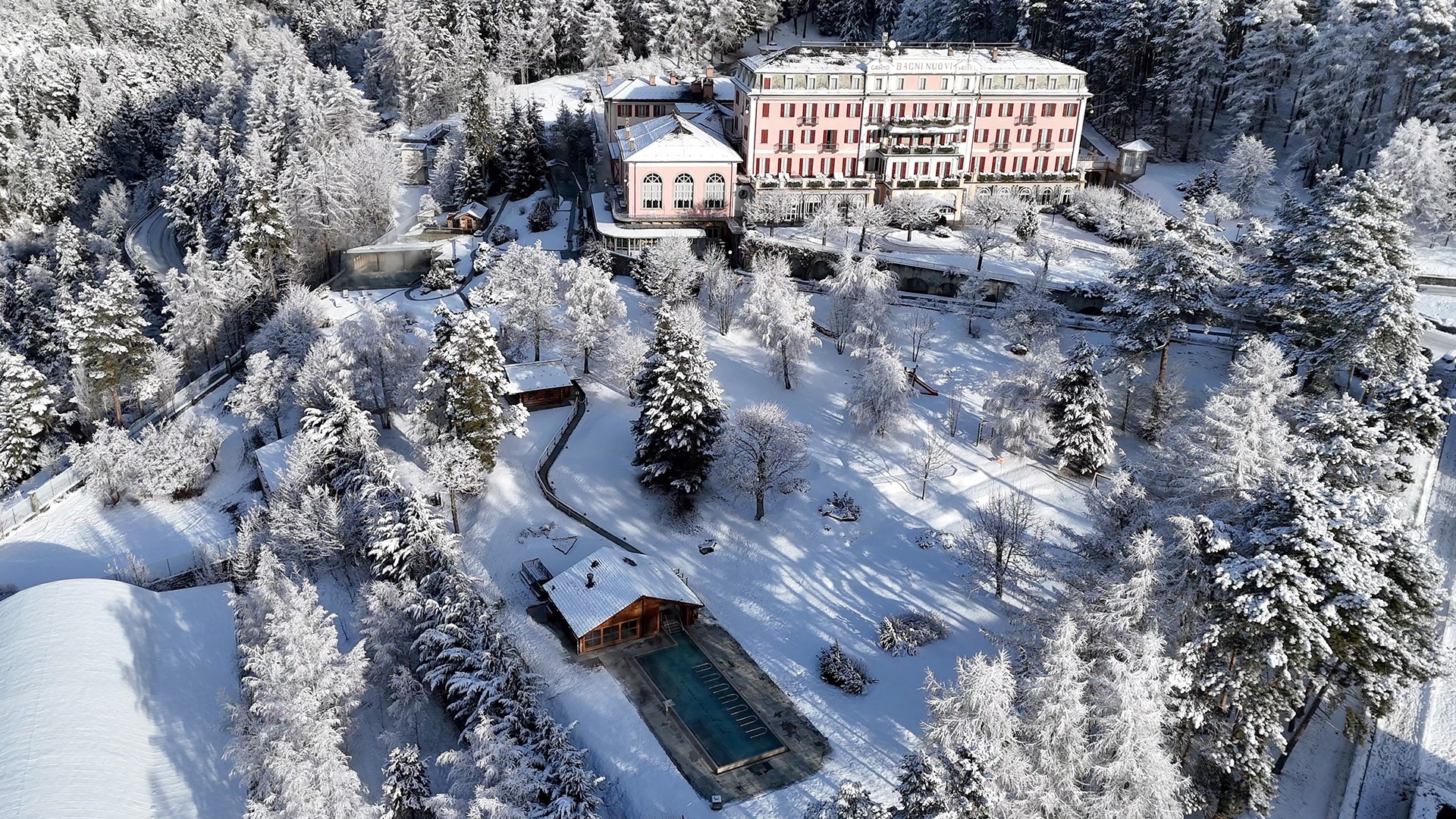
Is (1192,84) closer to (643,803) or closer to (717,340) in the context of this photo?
(717,340)

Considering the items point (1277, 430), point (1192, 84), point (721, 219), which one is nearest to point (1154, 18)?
point (1192, 84)

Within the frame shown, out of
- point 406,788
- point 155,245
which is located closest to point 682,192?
point 406,788

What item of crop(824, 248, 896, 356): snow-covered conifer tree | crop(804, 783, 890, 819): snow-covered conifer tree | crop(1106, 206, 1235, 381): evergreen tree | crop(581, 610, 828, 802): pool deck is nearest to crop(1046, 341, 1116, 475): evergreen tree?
crop(1106, 206, 1235, 381): evergreen tree

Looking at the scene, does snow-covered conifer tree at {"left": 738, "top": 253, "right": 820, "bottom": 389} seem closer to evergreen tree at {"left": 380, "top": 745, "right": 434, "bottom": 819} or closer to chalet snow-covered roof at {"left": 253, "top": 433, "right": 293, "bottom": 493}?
chalet snow-covered roof at {"left": 253, "top": 433, "right": 293, "bottom": 493}

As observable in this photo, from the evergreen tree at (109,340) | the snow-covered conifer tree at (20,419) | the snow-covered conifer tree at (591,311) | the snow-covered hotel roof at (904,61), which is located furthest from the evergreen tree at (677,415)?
the snow-covered conifer tree at (20,419)

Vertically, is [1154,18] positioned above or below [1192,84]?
above

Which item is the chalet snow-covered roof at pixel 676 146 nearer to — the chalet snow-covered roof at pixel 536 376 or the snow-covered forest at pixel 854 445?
the snow-covered forest at pixel 854 445

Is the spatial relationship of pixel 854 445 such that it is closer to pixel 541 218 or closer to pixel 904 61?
pixel 904 61
